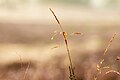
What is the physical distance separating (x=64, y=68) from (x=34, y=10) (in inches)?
388

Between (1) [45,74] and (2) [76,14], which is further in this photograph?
(2) [76,14]

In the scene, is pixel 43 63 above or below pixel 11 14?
below

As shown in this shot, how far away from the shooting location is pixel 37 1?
14711 mm

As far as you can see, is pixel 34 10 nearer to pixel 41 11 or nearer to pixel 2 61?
pixel 41 11

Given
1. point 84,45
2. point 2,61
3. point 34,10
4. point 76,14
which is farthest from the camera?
point 34,10

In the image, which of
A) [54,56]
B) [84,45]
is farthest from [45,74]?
[84,45]

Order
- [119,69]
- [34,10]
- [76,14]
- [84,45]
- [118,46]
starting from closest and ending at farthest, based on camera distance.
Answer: [119,69], [118,46], [84,45], [76,14], [34,10]

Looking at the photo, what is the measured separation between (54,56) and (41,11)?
8.90 metres

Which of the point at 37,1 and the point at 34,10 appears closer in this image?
the point at 34,10

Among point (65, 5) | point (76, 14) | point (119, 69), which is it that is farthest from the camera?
point (65, 5)

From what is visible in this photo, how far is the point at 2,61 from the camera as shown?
331 centimetres

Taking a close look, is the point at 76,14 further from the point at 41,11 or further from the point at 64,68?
the point at 64,68

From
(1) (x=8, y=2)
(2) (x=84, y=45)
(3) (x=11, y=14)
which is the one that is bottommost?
(2) (x=84, y=45)

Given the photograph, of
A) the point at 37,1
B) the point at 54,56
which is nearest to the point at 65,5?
the point at 37,1
